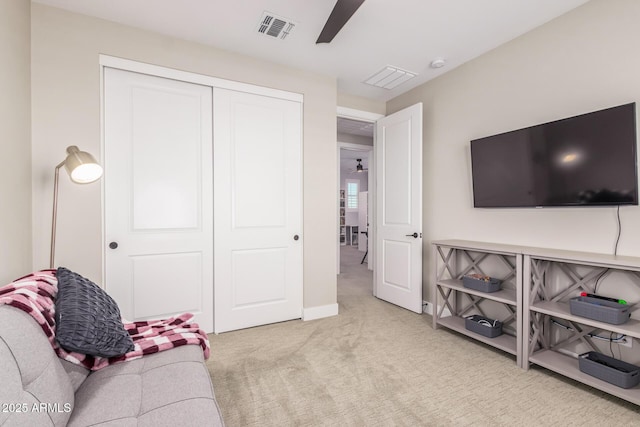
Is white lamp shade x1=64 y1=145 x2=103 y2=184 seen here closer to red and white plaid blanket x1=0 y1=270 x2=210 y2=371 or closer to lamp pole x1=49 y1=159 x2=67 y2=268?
lamp pole x1=49 y1=159 x2=67 y2=268

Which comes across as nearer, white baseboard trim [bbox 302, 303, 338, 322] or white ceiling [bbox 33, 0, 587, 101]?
white ceiling [bbox 33, 0, 587, 101]

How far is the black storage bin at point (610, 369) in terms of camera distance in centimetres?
169

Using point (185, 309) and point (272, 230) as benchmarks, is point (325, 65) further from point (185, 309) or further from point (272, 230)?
point (185, 309)

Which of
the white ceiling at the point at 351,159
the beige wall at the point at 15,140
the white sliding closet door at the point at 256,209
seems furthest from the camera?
the white ceiling at the point at 351,159

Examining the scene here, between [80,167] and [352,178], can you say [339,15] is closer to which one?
[80,167]

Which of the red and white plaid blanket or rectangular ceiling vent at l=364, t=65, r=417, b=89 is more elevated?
rectangular ceiling vent at l=364, t=65, r=417, b=89

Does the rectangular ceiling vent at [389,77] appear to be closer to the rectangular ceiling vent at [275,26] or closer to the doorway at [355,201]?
the doorway at [355,201]

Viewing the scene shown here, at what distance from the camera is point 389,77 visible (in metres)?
3.21

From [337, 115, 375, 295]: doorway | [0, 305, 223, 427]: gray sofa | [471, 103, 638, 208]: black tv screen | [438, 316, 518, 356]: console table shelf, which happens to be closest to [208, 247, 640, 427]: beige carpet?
[438, 316, 518, 356]: console table shelf

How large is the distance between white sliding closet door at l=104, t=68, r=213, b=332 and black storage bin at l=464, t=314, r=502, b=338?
230cm

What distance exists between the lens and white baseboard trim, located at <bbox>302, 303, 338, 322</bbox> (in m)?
3.10

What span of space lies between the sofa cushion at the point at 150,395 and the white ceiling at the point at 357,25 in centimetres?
229

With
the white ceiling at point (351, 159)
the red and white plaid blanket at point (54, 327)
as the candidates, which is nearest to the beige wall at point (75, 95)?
the red and white plaid blanket at point (54, 327)

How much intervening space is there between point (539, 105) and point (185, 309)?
3.40m
